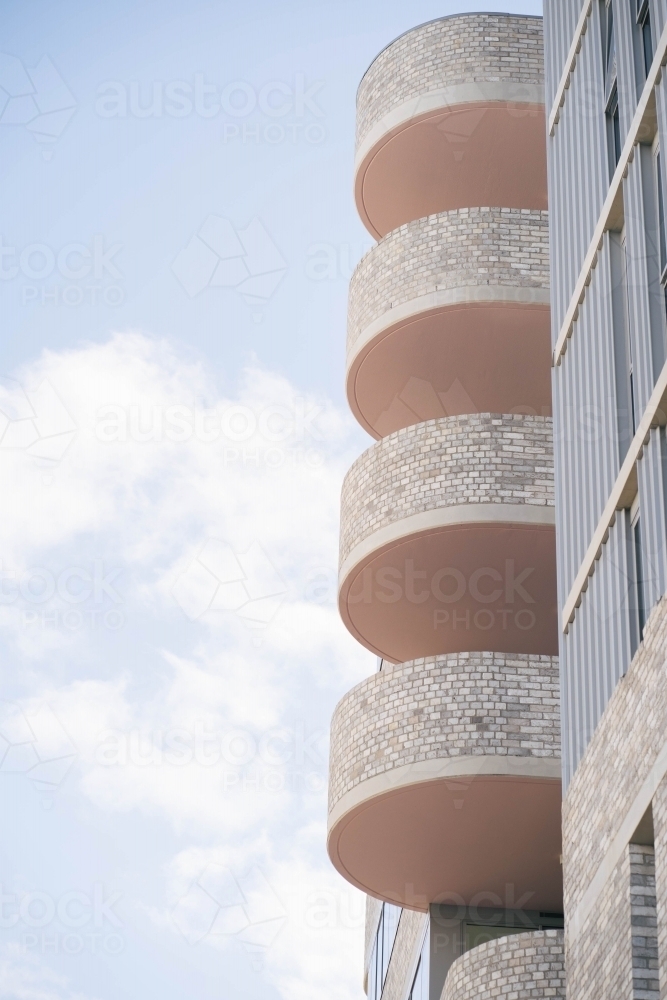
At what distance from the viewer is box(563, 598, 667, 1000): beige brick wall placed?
14844mm

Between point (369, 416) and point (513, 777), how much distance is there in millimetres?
8748

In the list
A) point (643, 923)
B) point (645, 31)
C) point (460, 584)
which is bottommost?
point (643, 923)

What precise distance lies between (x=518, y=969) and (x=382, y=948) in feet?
40.5

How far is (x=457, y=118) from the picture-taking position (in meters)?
25.9

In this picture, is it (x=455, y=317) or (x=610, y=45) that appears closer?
(x=610, y=45)

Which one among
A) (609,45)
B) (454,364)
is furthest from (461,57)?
(609,45)

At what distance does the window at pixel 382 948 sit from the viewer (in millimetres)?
28969

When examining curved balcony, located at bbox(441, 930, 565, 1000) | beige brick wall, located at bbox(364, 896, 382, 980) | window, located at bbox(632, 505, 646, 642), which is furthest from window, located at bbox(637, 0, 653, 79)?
beige brick wall, located at bbox(364, 896, 382, 980)

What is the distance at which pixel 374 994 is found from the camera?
31.0 meters

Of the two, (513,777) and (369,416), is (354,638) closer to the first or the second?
(369,416)

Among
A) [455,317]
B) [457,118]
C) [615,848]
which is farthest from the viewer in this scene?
[457,118]

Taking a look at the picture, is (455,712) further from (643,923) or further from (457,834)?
(643,923)

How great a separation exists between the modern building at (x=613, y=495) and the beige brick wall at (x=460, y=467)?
1899 mm

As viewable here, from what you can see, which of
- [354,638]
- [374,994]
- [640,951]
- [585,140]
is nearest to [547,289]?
[585,140]
